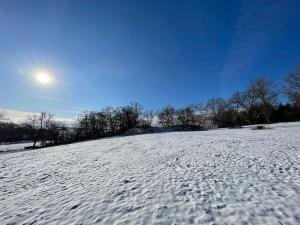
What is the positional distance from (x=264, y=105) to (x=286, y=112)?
21875mm

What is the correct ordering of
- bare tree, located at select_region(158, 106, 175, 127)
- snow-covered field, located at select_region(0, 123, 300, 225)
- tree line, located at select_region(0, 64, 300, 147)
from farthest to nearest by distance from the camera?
bare tree, located at select_region(158, 106, 175, 127), tree line, located at select_region(0, 64, 300, 147), snow-covered field, located at select_region(0, 123, 300, 225)

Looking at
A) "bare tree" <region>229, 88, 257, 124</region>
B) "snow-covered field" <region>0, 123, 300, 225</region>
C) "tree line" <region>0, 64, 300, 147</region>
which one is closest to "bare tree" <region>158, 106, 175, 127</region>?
"tree line" <region>0, 64, 300, 147</region>

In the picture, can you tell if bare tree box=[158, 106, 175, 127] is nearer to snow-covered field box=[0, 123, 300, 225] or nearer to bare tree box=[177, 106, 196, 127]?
bare tree box=[177, 106, 196, 127]

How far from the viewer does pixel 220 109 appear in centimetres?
8062

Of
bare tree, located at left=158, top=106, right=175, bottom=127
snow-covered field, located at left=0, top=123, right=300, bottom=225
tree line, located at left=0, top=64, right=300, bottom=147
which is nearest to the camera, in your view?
snow-covered field, located at left=0, top=123, right=300, bottom=225

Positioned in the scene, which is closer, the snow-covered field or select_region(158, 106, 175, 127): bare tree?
the snow-covered field

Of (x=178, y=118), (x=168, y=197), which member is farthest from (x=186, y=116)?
(x=168, y=197)

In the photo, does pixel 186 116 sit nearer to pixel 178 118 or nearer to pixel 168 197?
pixel 178 118

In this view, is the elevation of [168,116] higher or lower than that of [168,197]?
higher

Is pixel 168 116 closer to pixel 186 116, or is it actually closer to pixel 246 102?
pixel 186 116

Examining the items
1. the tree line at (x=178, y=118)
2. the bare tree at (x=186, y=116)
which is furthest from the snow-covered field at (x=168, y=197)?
the bare tree at (x=186, y=116)

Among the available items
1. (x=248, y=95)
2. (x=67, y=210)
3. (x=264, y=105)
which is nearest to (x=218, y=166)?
(x=67, y=210)

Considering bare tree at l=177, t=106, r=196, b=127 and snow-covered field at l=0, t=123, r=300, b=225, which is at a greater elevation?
bare tree at l=177, t=106, r=196, b=127

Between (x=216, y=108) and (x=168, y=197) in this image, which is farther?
(x=216, y=108)
